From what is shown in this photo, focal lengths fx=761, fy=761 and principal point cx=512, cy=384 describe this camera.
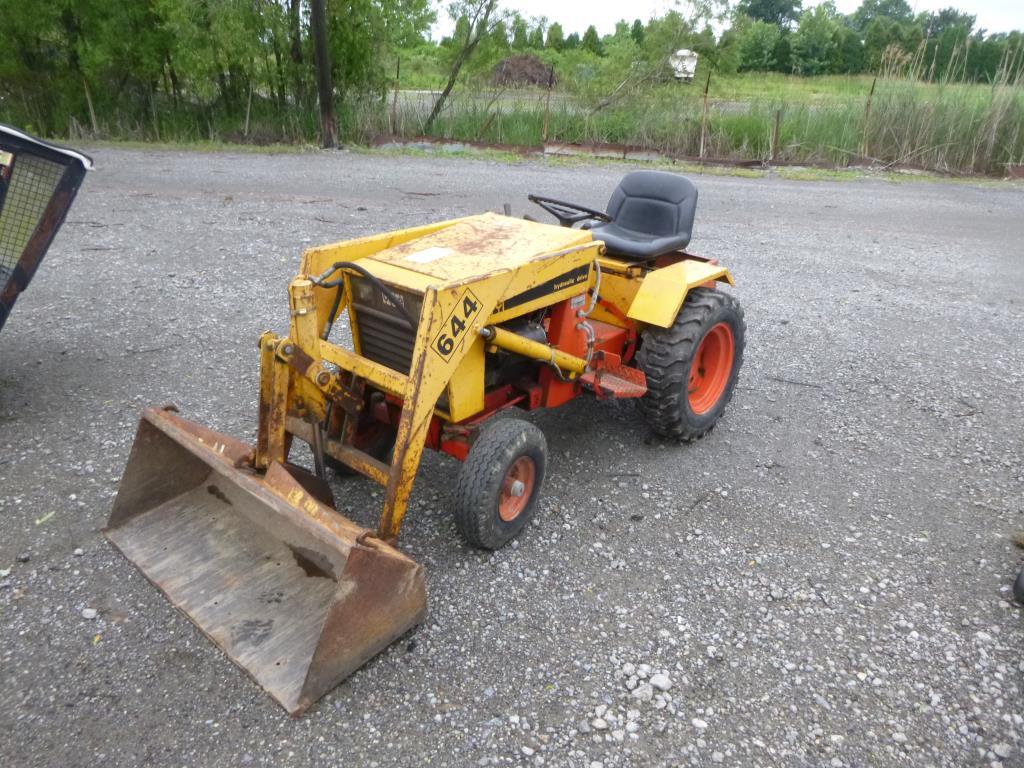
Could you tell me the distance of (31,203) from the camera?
12.7 ft

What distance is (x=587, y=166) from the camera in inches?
492

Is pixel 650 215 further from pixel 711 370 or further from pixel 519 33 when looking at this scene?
pixel 519 33

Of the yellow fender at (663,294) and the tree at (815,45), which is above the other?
the tree at (815,45)

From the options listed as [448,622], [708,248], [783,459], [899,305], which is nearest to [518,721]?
[448,622]

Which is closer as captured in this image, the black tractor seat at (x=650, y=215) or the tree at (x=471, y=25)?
the black tractor seat at (x=650, y=215)

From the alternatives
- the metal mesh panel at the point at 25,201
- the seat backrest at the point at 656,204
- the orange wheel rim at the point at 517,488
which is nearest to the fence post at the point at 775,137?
the seat backrest at the point at 656,204

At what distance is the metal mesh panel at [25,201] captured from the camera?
3836 mm

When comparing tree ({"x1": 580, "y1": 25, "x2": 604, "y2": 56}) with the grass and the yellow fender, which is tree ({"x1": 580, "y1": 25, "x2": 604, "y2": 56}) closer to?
the grass

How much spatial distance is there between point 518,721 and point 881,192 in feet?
36.3

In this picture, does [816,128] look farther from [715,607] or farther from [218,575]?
[218,575]

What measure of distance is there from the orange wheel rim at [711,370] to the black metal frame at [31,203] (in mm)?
3356

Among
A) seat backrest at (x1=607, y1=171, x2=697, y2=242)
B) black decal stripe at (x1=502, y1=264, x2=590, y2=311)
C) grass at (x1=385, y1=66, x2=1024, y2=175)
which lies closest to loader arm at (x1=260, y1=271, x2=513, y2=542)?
black decal stripe at (x1=502, y1=264, x2=590, y2=311)

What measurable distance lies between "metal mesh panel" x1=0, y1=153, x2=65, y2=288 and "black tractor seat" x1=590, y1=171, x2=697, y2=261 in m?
2.81

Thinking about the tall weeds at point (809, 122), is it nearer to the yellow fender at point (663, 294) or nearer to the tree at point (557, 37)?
the yellow fender at point (663, 294)
